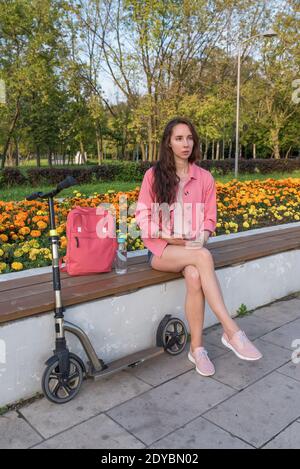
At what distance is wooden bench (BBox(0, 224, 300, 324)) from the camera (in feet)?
8.22

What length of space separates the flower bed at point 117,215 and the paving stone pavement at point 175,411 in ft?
4.50

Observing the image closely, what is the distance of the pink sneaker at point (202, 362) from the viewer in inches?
113

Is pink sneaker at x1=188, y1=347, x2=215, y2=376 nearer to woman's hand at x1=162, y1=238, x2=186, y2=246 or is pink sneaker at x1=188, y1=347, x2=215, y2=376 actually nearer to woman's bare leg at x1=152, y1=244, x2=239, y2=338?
woman's bare leg at x1=152, y1=244, x2=239, y2=338

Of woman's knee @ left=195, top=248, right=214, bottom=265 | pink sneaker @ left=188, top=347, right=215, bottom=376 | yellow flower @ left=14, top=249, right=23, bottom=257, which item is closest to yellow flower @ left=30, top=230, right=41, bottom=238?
yellow flower @ left=14, top=249, right=23, bottom=257

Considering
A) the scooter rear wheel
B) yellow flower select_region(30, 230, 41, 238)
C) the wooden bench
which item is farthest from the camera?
yellow flower select_region(30, 230, 41, 238)

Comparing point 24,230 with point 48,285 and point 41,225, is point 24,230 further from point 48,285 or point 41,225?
point 48,285

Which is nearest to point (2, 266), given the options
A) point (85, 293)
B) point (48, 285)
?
point (48, 285)

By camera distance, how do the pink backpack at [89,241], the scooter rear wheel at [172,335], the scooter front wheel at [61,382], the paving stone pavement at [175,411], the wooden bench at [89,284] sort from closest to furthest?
the paving stone pavement at [175,411], the scooter front wheel at [61,382], the wooden bench at [89,284], the pink backpack at [89,241], the scooter rear wheel at [172,335]

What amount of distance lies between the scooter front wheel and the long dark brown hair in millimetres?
1345

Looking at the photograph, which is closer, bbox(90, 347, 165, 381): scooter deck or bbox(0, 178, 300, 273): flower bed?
bbox(90, 347, 165, 381): scooter deck

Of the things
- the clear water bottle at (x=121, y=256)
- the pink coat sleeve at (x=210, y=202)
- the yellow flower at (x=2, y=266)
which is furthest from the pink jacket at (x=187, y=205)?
the yellow flower at (x=2, y=266)

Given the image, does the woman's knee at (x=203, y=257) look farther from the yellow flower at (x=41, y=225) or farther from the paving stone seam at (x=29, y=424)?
the yellow flower at (x=41, y=225)

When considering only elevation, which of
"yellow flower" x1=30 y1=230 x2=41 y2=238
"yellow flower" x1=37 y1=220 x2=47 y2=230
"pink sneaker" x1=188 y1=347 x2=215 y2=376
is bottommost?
"pink sneaker" x1=188 y1=347 x2=215 y2=376
